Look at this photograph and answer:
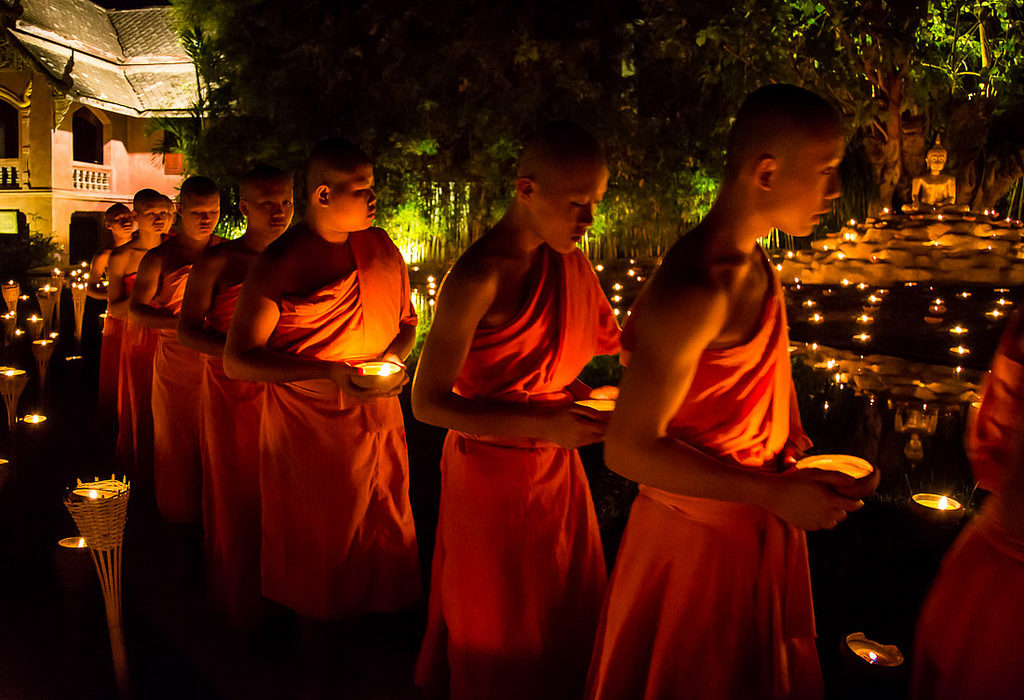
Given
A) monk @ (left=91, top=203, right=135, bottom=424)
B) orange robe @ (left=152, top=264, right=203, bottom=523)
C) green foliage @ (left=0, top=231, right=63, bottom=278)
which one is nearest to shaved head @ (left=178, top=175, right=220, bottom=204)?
orange robe @ (left=152, top=264, right=203, bottom=523)

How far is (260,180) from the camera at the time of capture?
3.49m

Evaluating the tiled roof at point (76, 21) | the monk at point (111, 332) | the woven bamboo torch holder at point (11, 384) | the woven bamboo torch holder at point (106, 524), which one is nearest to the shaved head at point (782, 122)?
the woven bamboo torch holder at point (106, 524)

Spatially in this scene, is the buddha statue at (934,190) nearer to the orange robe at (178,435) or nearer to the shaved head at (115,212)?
the shaved head at (115,212)

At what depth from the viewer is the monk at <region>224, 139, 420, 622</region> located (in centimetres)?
295

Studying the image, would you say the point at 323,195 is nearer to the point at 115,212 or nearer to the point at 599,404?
the point at 599,404

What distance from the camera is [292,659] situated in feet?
10.8

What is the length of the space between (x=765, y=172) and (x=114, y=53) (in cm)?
2466

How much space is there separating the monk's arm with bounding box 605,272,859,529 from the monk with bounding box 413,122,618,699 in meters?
0.52

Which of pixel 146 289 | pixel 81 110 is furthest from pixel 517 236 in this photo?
pixel 81 110

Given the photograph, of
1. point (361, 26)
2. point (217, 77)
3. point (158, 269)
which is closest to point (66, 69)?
point (217, 77)

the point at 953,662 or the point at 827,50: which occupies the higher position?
the point at 827,50

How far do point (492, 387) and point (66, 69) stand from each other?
1951 centimetres

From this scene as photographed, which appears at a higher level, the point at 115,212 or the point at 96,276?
the point at 115,212

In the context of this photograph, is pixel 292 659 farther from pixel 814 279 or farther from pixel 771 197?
pixel 814 279
